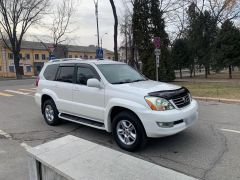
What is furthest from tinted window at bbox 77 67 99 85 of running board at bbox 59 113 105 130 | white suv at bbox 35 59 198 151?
running board at bbox 59 113 105 130

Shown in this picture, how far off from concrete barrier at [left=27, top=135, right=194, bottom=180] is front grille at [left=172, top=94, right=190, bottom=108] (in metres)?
2.00

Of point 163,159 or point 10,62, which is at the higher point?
point 10,62

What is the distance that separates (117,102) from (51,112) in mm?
2736

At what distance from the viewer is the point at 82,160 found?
2.73 metres

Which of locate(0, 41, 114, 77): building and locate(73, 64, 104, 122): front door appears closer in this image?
locate(73, 64, 104, 122): front door

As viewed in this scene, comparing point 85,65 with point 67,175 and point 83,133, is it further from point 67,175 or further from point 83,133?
point 67,175

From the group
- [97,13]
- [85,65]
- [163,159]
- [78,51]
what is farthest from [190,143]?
[78,51]

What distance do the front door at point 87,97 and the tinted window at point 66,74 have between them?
0.26 meters

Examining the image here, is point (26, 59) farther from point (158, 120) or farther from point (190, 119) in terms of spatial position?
point (158, 120)

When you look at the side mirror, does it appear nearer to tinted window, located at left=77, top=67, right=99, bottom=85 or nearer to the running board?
tinted window, located at left=77, top=67, right=99, bottom=85

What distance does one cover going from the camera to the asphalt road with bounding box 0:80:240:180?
12.2ft

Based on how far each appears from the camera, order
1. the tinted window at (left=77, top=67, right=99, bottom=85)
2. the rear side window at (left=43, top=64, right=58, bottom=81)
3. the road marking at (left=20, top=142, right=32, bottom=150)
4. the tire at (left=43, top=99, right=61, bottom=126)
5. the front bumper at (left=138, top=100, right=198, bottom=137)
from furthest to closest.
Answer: the rear side window at (left=43, top=64, right=58, bottom=81) → the tire at (left=43, top=99, right=61, bottom=126) → the tinted window at (left=77, top=67, right=99, bottom=85) → the road marking at (left=20, top=142, right=32, bottom=150) → the front bumper at (left=138, top=100, right=198, bottom=137)

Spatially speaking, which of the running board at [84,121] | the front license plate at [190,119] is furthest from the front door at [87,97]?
the front license plate at [190,119]

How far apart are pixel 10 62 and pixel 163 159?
6548 cm
